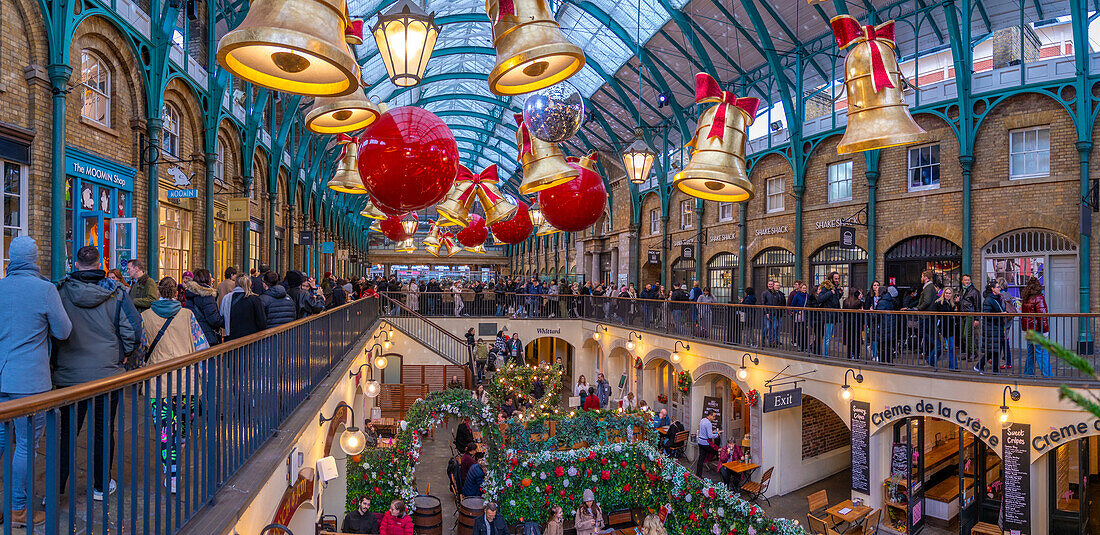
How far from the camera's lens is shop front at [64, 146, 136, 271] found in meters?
9.36

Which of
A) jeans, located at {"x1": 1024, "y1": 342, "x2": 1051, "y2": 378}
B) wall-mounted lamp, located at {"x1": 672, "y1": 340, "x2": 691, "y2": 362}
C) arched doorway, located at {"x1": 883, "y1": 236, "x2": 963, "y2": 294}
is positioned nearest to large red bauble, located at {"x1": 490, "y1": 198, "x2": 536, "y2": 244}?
jeans, located at {"x1": 1024, "y1": 342, "x2": 1051, "y2": 378}

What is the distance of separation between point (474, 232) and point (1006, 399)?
877 cm

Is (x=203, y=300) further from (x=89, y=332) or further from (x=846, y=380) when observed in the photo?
(x=846, y=380)

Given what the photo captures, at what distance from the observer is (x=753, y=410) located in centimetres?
1372

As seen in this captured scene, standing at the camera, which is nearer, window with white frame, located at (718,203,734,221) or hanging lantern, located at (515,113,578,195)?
hanging lantern, located at (515,113,578,195)

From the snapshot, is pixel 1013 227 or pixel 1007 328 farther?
pixel 1013 227

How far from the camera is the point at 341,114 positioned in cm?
401

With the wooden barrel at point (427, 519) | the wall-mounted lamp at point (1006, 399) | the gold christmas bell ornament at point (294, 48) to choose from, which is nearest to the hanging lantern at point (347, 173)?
the gold christmas bell ornament at point (294, 48)

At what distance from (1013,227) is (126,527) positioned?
15.8 m

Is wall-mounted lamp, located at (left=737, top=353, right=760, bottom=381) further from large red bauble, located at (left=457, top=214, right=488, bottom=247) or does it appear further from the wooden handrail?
the wooden handrail

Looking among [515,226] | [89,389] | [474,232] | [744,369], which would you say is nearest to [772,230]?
[744,369]

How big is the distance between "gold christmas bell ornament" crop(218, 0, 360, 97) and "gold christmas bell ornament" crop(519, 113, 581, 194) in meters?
2.35

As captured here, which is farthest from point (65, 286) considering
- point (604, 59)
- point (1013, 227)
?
point (604, 59)

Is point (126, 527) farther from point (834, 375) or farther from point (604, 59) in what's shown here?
point (604, 59)
